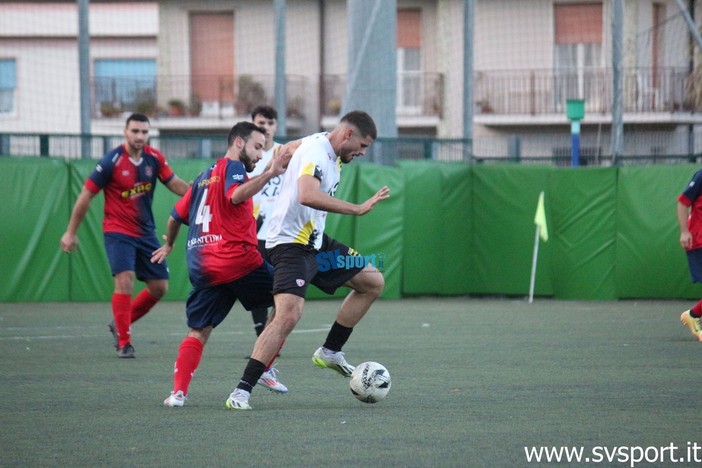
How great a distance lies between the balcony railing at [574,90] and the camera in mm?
32062

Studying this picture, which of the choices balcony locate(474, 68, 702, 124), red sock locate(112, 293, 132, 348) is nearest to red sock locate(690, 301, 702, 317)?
red sock locate(112, 293, 132, 348)

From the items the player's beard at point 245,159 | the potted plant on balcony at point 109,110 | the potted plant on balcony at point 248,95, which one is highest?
the potted plant on balcony at point 248,95

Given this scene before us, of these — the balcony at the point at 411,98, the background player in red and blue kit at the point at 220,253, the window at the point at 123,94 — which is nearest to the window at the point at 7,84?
the window at the point at 123,94

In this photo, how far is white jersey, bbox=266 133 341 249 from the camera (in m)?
7.96

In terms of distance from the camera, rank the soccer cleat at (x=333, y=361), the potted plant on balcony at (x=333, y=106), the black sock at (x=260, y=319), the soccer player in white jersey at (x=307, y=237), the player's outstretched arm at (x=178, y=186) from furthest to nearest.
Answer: the potted plant on balcony at (x=333, y=106)
the player's outstretched arm at (x=178, y=186)
the black sock at (x=260, y=319)
the soccer cleat at (x=333, y=361)
the soccer player in white jersey at (x=307, y=237)

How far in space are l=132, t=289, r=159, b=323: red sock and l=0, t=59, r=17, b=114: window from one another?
2720 centimetres

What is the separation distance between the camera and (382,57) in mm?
→ 20344

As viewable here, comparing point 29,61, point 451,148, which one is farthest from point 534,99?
point 29,61

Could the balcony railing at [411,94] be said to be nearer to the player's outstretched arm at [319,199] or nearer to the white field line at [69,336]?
the white field line at [69,336]

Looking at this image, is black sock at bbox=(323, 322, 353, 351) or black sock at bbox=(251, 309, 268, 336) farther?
black sock at bbox=(251, 309, 268, 336)

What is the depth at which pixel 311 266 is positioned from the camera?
8.13 m

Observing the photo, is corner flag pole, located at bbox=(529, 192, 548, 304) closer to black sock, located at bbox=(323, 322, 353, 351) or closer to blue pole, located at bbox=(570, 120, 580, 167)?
blue pole, located at bbox=(570, 120, 580, 167)

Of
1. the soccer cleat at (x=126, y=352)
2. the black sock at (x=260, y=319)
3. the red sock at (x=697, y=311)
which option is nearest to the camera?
the black sock at (x=260, y=319)

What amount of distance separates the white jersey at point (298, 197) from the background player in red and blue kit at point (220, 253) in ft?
0.72
